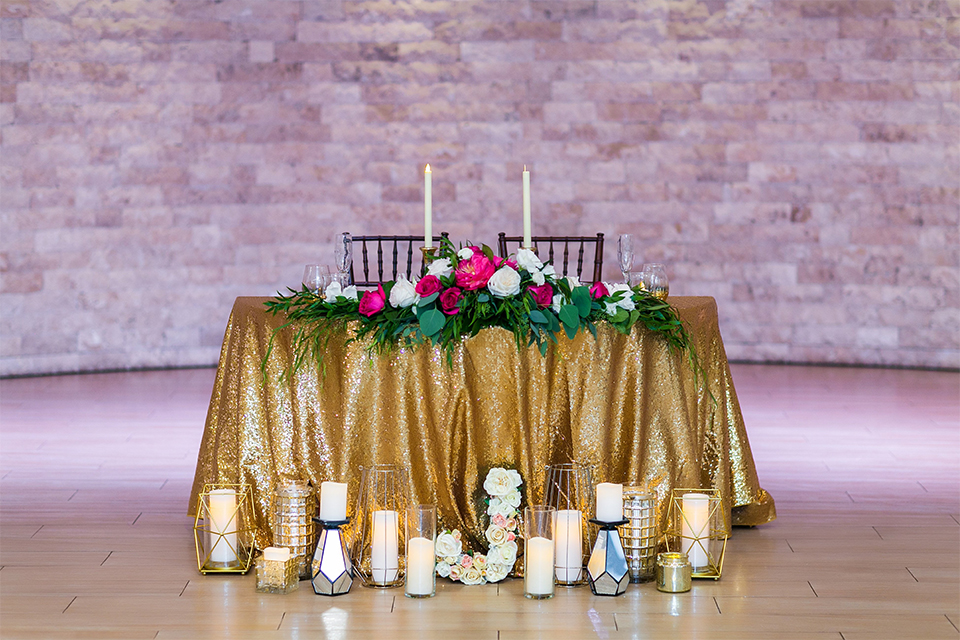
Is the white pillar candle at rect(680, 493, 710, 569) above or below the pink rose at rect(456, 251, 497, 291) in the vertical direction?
below

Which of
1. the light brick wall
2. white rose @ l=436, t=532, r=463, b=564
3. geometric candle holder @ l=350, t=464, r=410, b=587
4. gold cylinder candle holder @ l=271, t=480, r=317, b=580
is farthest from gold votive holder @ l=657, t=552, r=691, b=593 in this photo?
the light brick wall

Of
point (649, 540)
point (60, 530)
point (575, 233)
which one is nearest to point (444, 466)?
point (649, 540)

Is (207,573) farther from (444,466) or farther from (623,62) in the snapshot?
(623,62)

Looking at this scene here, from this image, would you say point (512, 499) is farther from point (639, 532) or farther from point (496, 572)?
point (639, 532)

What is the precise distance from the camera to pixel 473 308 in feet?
10.2

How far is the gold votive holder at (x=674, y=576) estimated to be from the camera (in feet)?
9.99

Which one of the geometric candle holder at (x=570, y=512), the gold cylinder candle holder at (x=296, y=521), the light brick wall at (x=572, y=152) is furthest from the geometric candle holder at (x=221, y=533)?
the light brick wall at (x=572, y=152)

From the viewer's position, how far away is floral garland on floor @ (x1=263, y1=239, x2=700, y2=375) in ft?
10.1

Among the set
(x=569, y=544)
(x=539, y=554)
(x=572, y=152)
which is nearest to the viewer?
(x=539, y=554)

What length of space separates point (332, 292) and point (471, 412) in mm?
553

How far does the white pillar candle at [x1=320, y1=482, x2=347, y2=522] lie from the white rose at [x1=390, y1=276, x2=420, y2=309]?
541 mm

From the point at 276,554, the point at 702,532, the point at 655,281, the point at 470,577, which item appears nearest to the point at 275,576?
the point at 276,554

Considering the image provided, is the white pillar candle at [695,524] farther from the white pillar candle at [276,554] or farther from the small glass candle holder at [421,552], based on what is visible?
the white pillar candle at [276,554]

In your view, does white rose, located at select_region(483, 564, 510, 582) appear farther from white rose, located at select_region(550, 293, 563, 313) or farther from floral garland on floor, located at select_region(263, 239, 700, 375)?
white rose, located at select_region(550, 293, 563, 313)
